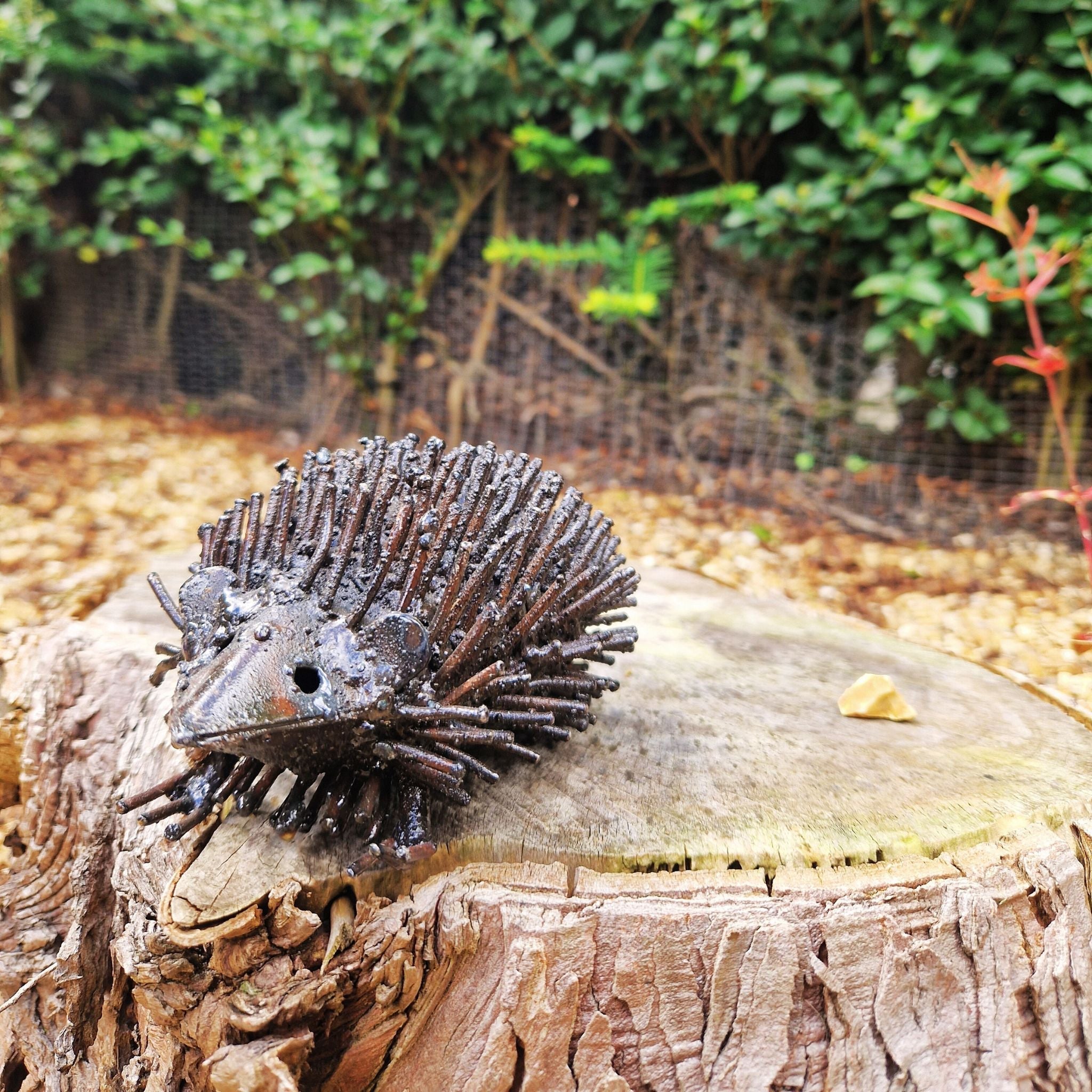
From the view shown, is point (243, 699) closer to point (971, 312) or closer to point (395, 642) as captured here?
point (395, 642)

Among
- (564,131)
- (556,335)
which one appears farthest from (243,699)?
(564,131)

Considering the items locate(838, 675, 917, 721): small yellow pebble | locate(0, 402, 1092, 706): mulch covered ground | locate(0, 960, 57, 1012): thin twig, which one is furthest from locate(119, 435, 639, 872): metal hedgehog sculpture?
locate(0, 402, 1092, 706): mulch covered ground

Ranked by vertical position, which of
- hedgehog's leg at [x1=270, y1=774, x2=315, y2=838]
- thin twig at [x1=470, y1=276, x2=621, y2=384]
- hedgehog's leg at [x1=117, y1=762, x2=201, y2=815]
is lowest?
hedgehog's leg at [x1=270, y1=774, x2=315, y2=838]

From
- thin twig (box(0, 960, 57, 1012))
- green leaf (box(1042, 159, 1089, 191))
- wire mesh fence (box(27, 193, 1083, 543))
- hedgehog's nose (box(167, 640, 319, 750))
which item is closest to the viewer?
hedgehog's nose (box(167, 640, 319, 750))

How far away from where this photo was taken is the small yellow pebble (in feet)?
4.73

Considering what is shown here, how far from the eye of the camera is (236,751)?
0.93 meters

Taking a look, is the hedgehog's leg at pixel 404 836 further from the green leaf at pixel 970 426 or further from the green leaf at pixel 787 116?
the green leaf at pixel 787 116

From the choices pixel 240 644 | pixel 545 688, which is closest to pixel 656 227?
pixel 545 688

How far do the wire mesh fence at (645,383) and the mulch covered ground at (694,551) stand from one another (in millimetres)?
218

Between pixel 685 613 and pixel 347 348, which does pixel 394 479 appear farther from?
pixel 347 348

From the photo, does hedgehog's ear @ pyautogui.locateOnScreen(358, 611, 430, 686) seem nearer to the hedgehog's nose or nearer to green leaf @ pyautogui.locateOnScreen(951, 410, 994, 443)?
the hedgehog's nose

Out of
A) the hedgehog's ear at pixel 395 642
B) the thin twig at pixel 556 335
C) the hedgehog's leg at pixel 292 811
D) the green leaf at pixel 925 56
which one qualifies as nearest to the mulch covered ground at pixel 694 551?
the thin twig at pixel 556 335

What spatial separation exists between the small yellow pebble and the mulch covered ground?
2.43ft

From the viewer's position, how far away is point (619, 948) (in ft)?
3.23
